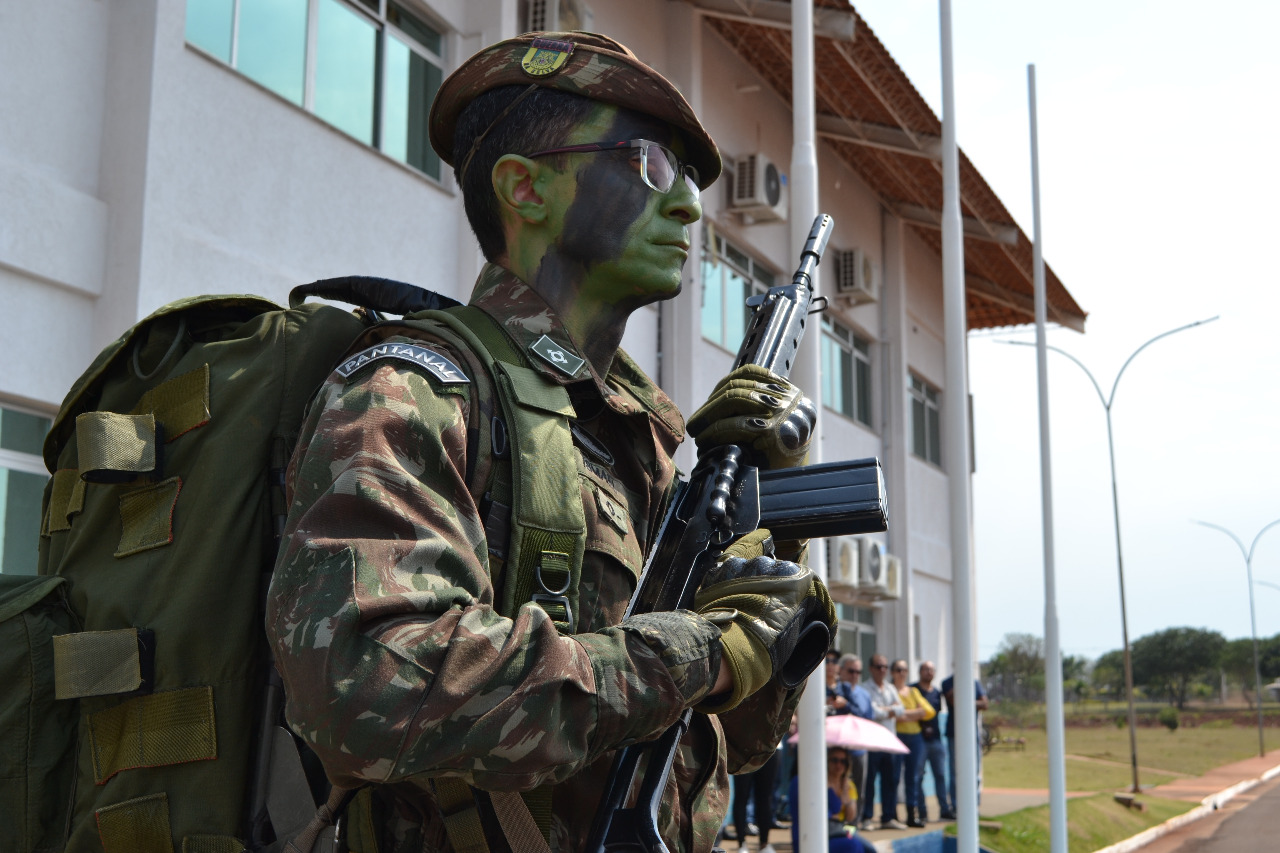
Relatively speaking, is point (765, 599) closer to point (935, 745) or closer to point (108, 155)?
point (108, 155)

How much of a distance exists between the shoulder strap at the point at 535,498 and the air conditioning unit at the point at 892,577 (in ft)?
53.2

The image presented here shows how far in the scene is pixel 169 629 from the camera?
1834mm

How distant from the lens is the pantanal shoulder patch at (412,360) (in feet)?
5.80

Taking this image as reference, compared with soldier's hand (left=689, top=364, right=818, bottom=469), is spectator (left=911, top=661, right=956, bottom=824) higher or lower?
lower

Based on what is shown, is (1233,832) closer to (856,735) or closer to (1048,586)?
(1048,586)

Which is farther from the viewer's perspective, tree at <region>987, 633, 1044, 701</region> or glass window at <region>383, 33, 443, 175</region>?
tree at <region>987, 633, 1044, 701</region>

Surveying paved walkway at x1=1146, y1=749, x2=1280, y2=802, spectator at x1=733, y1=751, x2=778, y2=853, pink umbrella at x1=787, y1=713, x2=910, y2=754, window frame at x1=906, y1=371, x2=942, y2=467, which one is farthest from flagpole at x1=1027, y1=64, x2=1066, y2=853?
paved walkway at x1=1146, y1=749, x2=1280, y2=802

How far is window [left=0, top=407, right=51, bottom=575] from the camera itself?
6.11 m

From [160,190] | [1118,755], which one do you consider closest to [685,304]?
[160,190]

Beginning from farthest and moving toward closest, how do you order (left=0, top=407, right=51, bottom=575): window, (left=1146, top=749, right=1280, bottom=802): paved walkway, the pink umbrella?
(left=1146, top=749, right=1280, bottom=802): paved walkway, the pink umbrella, (left=0, top=407, right=51, bottom=575): window

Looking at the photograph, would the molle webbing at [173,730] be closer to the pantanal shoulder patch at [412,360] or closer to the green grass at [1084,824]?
the pantanal shoulder patch at [412,360]

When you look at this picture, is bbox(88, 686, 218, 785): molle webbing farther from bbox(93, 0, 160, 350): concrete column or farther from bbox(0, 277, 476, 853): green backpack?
bbox(93, 0, 160, 350): concrete column

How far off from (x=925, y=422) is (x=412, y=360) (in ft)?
66.9

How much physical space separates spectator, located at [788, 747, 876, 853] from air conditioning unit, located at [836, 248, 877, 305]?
24.7ft
